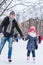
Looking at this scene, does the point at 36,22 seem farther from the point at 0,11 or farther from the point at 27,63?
the point at 27,63

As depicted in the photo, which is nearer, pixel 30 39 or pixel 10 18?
pixel 10 18

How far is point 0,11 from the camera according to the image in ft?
98.7

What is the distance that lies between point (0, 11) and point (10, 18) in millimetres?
21193

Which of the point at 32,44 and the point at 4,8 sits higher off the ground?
the point at 4,8

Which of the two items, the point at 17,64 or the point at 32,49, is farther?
the point at 32,49

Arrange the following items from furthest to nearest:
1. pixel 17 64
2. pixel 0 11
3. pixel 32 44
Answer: pixel 0 11 < pixel 32 44 < pixel 17 64

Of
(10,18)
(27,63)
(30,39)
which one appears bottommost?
(27,63)

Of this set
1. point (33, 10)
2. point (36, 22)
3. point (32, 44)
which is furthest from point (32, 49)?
point (36, 22)

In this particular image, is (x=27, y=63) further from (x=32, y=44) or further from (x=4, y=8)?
(x=4, y=8)

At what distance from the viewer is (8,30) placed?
357 inches

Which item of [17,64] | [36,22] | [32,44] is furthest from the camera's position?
[36,22]

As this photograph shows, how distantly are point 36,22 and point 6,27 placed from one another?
52601 mm

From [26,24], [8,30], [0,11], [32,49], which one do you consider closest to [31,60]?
[32,49]

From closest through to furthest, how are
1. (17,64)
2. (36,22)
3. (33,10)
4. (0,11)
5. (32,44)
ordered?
1. (17,64)
2. (32,44)
3. (0,11)
4. (33,10)
5. (36,22)
